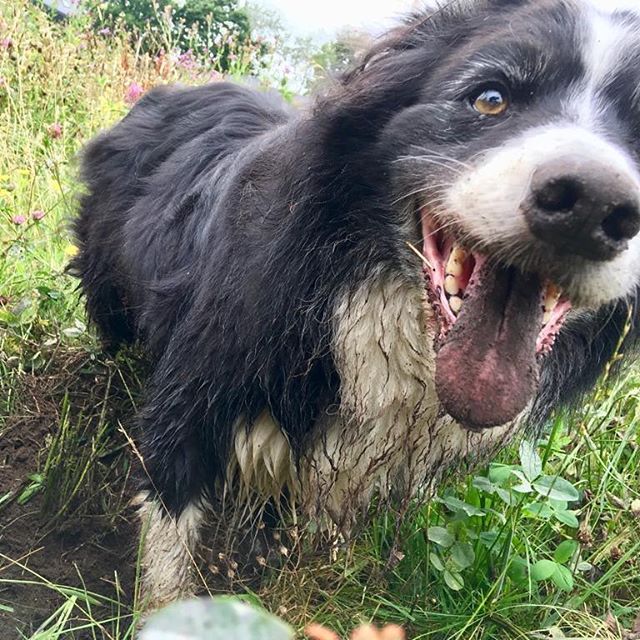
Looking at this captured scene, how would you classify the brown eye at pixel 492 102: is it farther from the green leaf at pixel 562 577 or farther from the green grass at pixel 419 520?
the green leaf at pixel 562 577

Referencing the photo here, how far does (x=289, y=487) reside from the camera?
7.45 ft

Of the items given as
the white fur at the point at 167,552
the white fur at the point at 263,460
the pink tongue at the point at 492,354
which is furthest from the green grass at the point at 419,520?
the pink tongue at the point at 492,354

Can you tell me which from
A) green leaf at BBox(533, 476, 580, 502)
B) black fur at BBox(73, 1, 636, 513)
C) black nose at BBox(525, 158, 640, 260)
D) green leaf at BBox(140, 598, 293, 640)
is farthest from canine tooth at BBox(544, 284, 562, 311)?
green leaf at BBox(140, 598, 293, 640)

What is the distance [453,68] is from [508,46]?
0.44ft

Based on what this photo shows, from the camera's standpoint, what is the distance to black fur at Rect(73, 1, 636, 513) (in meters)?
1.70

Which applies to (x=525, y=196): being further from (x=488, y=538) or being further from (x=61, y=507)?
(x=61, y=507)

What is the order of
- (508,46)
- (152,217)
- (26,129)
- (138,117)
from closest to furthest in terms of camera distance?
1. (508,46)
2. (152,217)
3. (138,117)
4. (26,129)

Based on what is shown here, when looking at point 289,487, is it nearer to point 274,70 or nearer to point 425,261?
point 425,261

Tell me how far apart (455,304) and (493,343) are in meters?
0.15

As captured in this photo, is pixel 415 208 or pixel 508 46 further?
pixel 415 208

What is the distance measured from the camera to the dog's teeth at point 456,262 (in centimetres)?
172

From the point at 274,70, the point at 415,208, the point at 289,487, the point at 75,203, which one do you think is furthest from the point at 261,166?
the point at 274,70

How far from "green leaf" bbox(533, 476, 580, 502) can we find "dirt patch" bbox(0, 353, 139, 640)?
46.5 inches

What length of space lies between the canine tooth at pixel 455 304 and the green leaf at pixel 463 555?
82cm
